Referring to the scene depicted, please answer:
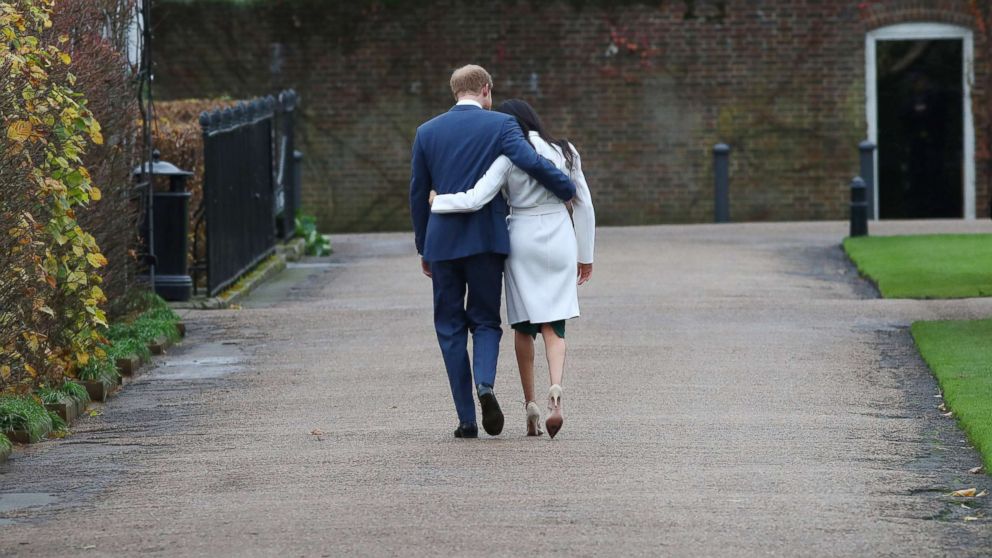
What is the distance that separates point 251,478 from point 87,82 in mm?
3714

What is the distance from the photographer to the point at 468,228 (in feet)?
25.9

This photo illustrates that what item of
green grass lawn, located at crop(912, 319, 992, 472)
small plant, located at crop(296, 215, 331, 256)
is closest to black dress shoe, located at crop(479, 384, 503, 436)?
green grass lawn, located at crop(912, 319, 992, 472)

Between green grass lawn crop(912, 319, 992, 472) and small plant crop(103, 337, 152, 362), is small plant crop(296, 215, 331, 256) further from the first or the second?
green grass lawn crop(912, 319, 992, 472)

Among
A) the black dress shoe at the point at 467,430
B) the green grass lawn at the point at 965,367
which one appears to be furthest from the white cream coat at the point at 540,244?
the green grass lawn at the point at 965,367

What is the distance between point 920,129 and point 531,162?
1730 centimetres

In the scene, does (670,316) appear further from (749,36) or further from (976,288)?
(749,36)

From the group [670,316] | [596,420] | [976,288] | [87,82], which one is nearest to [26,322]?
[87,82]

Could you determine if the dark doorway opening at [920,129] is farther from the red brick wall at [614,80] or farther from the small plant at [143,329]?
the small plant at [143,329]

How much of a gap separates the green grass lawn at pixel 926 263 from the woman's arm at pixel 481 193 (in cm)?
680

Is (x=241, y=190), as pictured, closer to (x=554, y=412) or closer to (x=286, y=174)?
(x=286, y=174)

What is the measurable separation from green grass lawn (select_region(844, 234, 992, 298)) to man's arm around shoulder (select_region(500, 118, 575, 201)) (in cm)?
666

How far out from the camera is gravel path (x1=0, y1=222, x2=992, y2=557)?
6.11 metres

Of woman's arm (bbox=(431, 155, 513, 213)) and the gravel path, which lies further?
woman's arm (bbox=(431, 155, 513, 213))

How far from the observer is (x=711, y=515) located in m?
6.33
